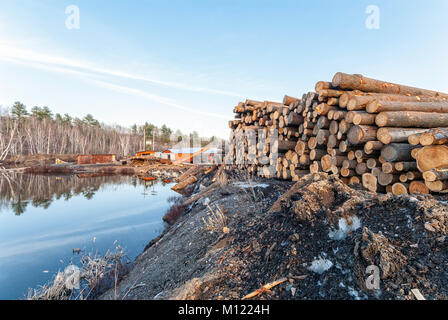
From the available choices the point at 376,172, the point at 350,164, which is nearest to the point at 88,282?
the point at 350,164

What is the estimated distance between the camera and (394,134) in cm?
491

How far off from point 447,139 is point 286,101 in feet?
16.1

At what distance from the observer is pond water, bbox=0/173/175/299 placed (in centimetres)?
536

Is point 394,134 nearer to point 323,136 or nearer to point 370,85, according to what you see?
point 323,136

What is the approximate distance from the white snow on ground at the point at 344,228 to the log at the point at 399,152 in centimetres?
282

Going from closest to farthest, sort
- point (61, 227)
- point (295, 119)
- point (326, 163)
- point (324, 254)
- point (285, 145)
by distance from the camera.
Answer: point (324, 254), point (326, 163), point (295, 119), point (285, 145), point (61, 227)

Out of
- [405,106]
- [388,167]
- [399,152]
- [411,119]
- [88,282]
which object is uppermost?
[405,106]

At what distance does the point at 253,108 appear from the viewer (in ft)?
31.4

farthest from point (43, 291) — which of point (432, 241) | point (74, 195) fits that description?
point (74, 195)

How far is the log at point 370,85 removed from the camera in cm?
601

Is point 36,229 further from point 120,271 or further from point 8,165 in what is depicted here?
point 8,165

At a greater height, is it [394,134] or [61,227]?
[394,134]

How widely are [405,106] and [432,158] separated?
1776 millimetres

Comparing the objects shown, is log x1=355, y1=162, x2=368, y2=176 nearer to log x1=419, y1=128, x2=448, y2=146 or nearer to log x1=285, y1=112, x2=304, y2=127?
log x1=419, y1=128, x2=448, y2=146
